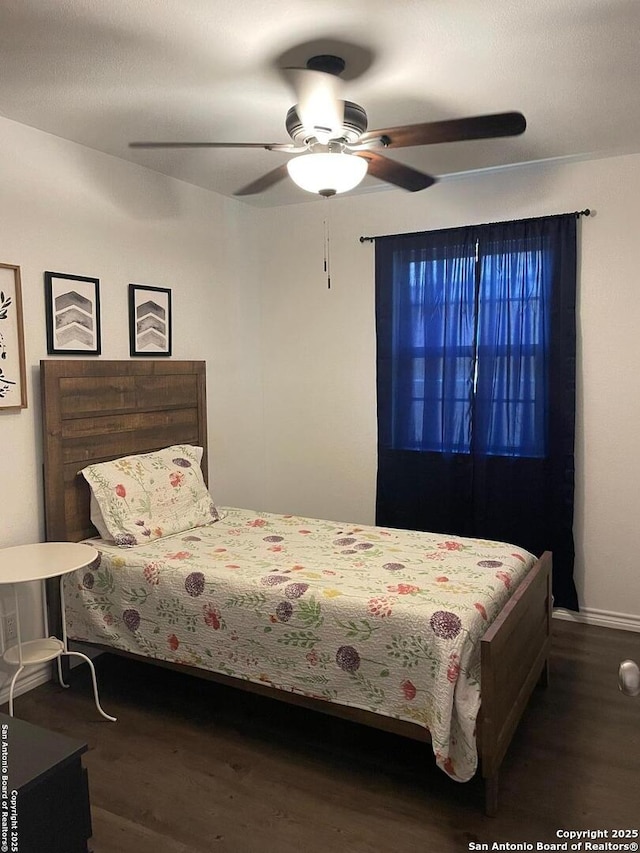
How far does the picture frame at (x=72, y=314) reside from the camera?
322cm

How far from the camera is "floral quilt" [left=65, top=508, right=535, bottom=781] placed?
2244 mm

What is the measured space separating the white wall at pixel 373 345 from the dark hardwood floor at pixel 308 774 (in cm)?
95

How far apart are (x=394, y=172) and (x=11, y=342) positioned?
1867 millimetres

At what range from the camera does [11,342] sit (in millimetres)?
3018

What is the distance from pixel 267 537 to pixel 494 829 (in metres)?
1.64

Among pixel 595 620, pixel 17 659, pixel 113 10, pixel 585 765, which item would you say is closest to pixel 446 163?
pixel 113 10

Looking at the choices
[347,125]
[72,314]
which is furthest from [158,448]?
[347,125]

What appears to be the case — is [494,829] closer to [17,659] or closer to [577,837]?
[577,837]

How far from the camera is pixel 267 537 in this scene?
131 inches

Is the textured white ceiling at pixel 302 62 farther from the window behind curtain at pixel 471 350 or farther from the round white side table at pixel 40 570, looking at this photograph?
the round white side table at pixel 40 570

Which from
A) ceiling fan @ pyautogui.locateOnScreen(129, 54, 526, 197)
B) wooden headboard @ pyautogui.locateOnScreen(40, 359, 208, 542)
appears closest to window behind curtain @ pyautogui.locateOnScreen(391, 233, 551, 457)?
wooden headboard @ pyautogui.locateOnScreen(40, 359, 208, 542)

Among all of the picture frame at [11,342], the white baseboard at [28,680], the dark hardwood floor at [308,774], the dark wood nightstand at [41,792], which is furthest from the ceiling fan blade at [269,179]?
the white baseboard at [28,680]

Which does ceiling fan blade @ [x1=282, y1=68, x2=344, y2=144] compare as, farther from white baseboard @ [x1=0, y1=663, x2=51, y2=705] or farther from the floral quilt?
white baseboard @ [x1=0, y1=663, x2=51, y2=705]

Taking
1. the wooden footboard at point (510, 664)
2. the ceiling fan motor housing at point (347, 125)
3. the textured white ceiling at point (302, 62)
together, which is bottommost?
the wooden footboard at point (510, 664)
